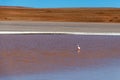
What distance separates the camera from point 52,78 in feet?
16.7

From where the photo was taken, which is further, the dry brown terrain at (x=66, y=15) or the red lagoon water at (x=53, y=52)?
the dry brown terrain at (x=66, y=15)

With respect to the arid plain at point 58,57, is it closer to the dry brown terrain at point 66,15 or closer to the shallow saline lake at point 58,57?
the shallow saline lake at point 58,57

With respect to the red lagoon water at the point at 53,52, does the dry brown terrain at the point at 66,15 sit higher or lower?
higher

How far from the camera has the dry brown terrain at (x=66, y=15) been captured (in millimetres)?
16156

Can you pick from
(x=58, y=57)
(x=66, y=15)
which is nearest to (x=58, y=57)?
(x=58, y=57)

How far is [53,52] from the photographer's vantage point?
7.30m

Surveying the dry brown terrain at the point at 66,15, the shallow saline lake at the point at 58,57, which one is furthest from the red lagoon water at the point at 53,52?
the dry brown terrain at the point at 66,15

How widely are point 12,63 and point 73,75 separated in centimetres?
147

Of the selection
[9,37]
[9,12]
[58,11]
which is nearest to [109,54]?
[9,37]

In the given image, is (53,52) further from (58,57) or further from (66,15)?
(66,15)

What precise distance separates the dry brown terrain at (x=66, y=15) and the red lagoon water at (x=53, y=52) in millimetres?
6206

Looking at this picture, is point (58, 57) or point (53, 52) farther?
point (53, 52)

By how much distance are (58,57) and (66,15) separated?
10094 mm

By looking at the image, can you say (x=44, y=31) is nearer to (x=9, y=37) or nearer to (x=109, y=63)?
(x=9, y=37)
